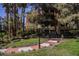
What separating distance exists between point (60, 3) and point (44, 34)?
1.06ft

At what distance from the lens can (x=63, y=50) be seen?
226 cm

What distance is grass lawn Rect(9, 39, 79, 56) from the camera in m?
2.26

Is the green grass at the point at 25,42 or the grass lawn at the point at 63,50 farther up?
the green grass at the point at 25,42

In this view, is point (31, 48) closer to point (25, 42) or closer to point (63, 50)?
point (25, 42)

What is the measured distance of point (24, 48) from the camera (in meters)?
2.28

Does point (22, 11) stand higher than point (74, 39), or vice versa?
point (22, 11)

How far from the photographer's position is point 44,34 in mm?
2293

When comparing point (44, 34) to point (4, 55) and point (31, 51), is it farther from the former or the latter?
point (4, 55)

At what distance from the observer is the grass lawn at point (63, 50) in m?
2.26

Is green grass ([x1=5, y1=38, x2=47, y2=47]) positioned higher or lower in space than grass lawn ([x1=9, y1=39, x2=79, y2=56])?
higher

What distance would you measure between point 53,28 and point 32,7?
0.90 ft

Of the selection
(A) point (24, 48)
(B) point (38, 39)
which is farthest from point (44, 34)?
(A) point (24, 48)

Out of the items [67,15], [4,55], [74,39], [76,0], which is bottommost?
[4,55]

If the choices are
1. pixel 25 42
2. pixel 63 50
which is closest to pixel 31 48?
pixel 25 42
